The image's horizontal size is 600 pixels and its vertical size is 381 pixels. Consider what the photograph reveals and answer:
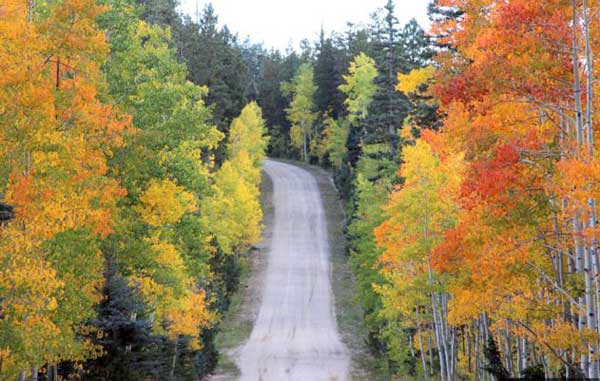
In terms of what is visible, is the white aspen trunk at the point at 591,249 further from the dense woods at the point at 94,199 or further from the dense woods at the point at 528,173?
the dense woods at the point at 94,199

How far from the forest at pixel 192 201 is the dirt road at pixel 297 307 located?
16.0ft

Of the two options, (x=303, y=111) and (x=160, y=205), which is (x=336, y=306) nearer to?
(x=160, y=205)

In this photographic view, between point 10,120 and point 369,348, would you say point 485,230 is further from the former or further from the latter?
point 369,348

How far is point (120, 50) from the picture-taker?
2556 cm

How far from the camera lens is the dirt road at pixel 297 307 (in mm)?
38719

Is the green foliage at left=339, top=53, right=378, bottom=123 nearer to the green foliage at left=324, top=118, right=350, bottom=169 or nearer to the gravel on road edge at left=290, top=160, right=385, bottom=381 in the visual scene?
the green foliage at left=324, top=118, right=350, bottom=169

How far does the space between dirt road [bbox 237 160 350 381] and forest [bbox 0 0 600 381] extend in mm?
4884

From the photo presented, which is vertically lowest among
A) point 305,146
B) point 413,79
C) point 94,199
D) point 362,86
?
point 94,199

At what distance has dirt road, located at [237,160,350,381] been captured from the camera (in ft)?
127

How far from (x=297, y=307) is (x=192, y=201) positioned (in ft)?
87.0

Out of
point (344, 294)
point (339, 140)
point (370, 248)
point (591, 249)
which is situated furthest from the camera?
point (339, 140)

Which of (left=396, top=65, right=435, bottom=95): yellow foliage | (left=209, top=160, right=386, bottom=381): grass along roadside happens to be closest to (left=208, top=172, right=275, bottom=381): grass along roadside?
(left=209, top=160, right=386, bottom=381): grass along roadside

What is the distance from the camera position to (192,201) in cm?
2856

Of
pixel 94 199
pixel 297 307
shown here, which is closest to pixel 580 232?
pixel 94 199
